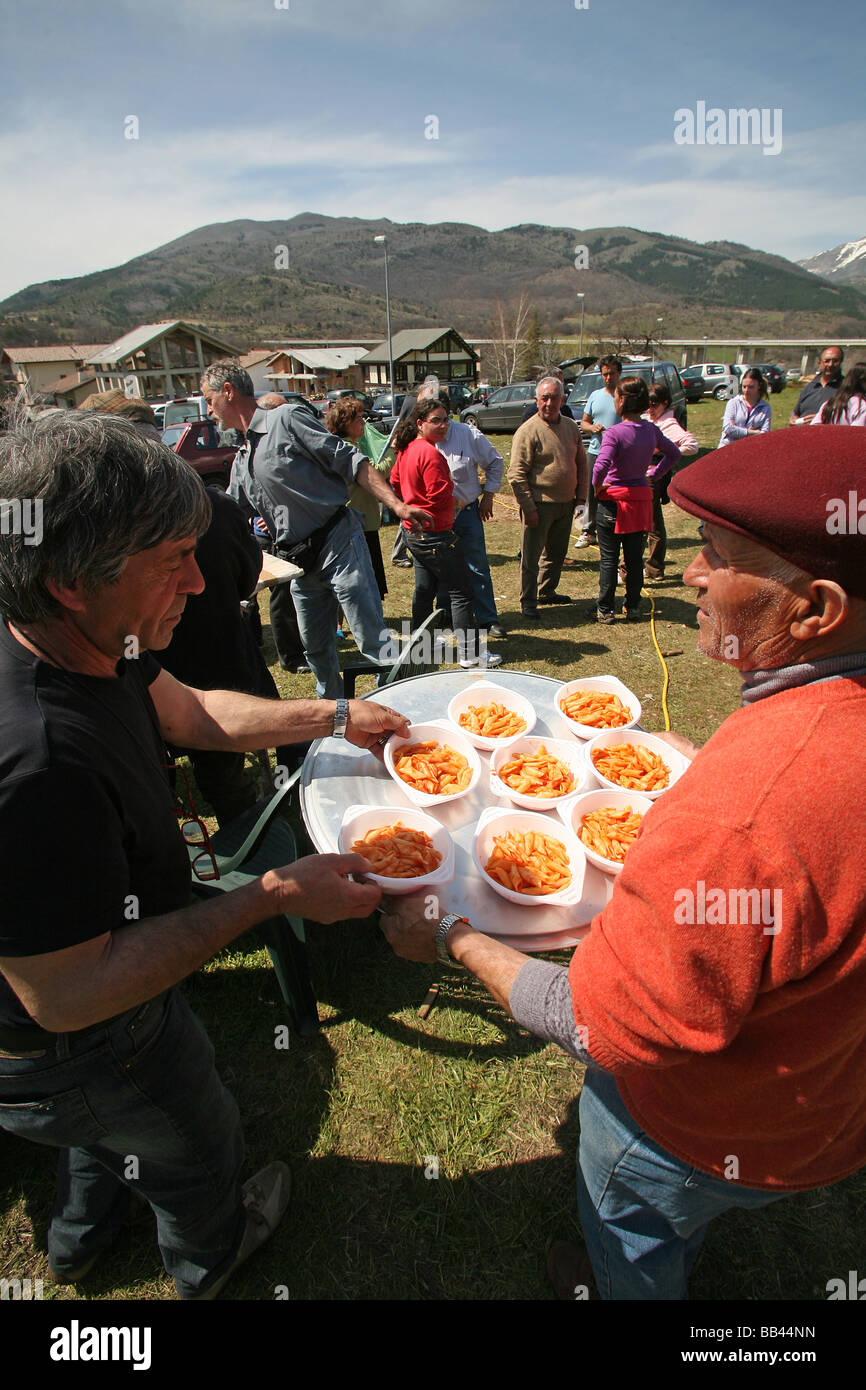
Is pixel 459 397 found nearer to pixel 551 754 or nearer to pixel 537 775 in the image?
pixel 551 754

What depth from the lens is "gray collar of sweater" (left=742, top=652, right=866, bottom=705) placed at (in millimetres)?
1067

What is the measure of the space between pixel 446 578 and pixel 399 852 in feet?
14.7

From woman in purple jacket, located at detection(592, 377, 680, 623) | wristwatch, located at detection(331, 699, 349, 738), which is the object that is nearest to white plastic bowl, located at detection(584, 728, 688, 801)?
wristwatch, located at detection(331, 699, 349, 738)

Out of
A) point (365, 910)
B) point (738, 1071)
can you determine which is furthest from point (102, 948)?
point (738, 1071)

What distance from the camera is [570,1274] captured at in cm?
210

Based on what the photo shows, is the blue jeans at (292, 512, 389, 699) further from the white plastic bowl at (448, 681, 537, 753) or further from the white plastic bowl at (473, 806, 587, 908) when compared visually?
the white plastic bowl at (473, 806, 587, 908)

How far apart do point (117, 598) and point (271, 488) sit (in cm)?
392

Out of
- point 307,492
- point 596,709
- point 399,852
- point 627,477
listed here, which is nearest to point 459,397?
point 627,477

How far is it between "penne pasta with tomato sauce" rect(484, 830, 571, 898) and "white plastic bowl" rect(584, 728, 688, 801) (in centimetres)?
37

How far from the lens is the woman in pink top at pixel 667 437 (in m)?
8.55

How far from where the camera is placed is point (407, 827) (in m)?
2.27

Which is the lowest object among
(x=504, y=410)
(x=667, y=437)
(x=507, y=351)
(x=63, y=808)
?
(x=63, y=808)
